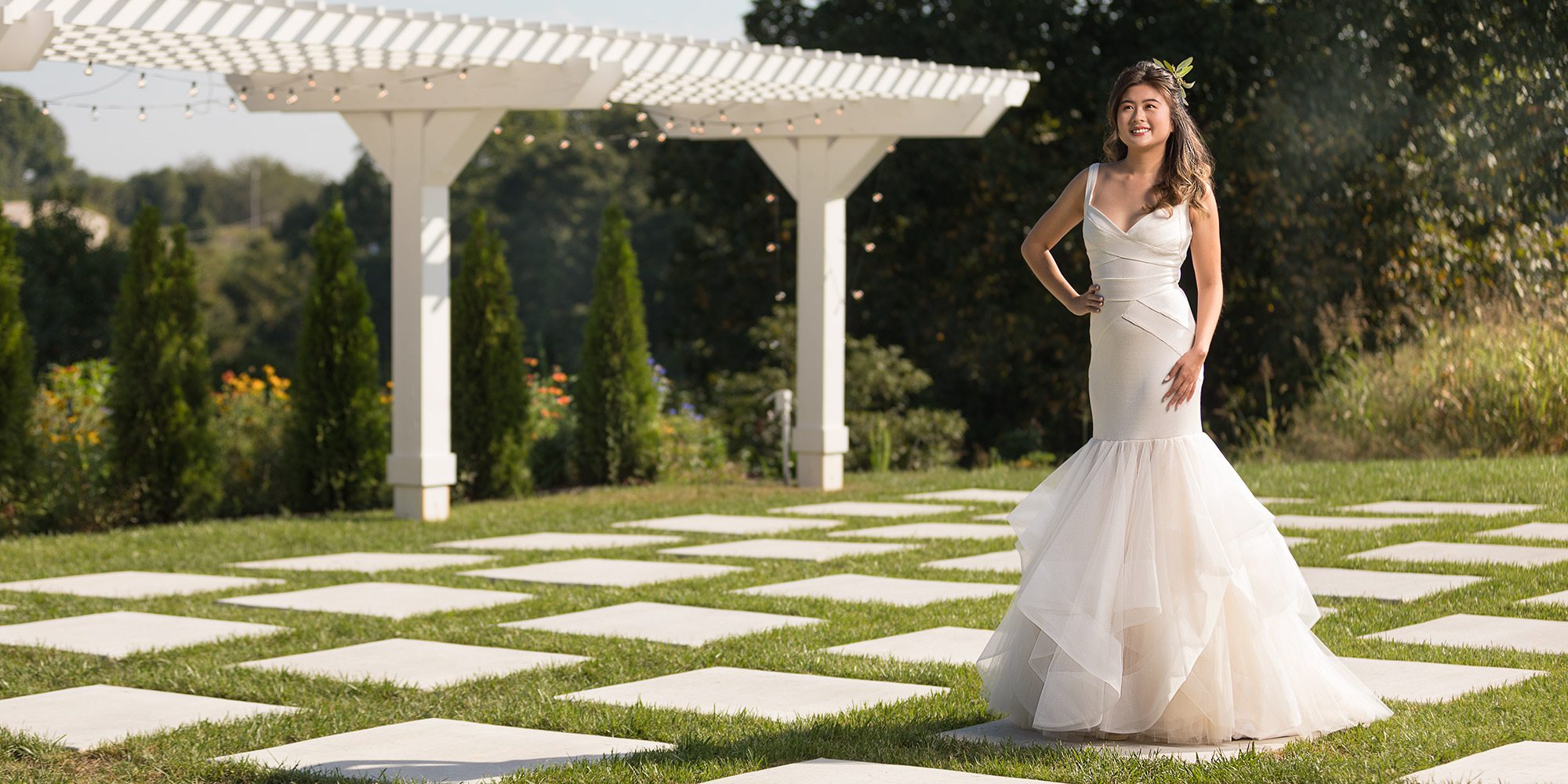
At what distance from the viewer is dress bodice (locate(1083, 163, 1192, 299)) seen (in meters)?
3.93

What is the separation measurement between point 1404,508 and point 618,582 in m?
4.28

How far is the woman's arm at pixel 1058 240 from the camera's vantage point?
4016mm

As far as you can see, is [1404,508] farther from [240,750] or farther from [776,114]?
[240,750]

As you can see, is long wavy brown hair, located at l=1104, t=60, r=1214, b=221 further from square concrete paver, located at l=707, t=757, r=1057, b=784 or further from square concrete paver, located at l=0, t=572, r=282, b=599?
square concrete paver, located at l=0, t=572, r=282, b=599

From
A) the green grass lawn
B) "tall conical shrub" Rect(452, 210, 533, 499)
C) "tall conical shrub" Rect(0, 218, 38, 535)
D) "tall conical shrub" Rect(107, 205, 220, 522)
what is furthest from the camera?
"tall conical shrub" Rect(452, 210, 533, 499)

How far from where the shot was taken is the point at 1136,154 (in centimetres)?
398

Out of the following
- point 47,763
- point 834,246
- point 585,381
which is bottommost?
point 47,763

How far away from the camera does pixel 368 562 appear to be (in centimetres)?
748

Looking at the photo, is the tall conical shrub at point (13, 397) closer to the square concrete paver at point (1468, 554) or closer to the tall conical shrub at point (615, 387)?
the tall conical shrub at point (615, 387)

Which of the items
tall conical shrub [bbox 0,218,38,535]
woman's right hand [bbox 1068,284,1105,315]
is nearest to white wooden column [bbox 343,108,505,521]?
tall conical shrub [bbox 0,218,38,535]

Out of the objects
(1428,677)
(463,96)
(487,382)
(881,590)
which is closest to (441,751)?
(1428,677)

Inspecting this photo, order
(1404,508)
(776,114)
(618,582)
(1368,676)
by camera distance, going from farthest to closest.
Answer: (776,114) → (1404,508) → (618,582) → (1368,676)

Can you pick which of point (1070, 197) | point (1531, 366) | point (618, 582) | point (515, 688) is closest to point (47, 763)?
point (515, 688)

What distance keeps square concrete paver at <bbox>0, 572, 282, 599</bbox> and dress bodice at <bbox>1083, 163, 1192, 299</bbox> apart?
405 cm
